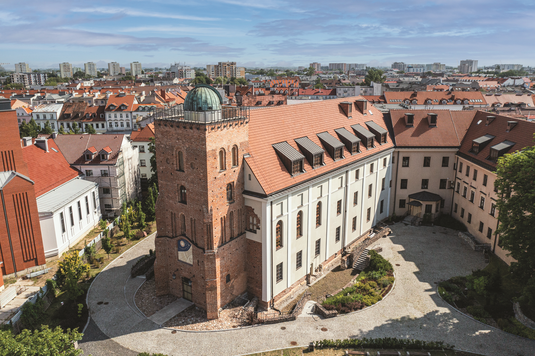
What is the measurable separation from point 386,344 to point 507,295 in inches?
527

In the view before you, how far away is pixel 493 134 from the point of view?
160 ft

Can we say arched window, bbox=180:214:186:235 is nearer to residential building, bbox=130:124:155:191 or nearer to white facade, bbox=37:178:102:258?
white facade, bbox=37:178:102:258

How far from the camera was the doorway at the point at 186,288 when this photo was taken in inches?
1379

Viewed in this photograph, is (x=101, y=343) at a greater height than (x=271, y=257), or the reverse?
(x=271, y=257)

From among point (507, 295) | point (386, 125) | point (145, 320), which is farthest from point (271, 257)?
point (386, 125)

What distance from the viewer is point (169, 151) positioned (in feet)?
107

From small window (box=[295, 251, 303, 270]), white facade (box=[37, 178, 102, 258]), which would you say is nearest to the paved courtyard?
small window (box=[295, 251, 303, 270])

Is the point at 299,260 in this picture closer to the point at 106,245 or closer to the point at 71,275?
the point at 71,275

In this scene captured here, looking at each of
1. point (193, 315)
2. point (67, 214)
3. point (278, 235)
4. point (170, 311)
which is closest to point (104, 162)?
point (67, 214)

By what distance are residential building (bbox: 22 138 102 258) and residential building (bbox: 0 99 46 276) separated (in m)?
2.30

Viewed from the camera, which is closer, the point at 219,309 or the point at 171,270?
the point at 219,309

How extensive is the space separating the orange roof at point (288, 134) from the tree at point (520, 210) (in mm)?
15494

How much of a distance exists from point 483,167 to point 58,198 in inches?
2044

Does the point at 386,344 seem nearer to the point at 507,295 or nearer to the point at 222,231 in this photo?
Answer: the point at 507,295
